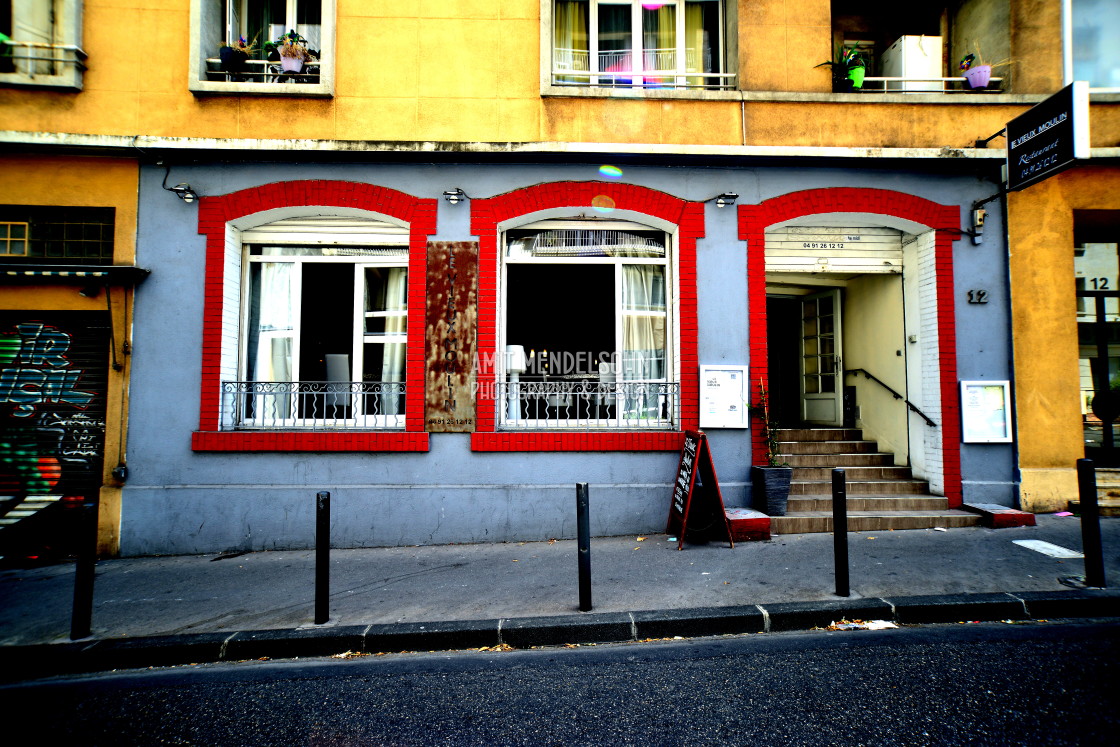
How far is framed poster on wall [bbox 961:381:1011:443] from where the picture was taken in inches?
281

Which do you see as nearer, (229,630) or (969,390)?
(229,630)

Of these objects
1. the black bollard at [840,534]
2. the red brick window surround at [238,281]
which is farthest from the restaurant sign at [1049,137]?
the red brick window surround at [238,281]

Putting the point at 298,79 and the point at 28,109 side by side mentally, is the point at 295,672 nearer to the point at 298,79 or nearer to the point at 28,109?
the point at 298,79

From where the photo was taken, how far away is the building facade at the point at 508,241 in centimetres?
676

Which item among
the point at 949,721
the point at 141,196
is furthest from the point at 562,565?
the point at 141,196

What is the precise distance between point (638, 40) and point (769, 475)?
584 centimetres

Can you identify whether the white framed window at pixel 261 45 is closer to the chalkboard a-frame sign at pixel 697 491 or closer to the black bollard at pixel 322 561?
the black bollard at pixel 322 561

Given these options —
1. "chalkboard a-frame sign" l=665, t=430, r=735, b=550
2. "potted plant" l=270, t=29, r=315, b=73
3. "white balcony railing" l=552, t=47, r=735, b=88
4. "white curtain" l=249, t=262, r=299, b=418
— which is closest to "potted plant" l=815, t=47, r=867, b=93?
"white balcony railing" l=552, t=47, r=735, b=88

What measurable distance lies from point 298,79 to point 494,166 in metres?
2.80

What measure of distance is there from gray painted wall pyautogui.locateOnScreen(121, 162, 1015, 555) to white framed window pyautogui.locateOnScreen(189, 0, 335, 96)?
3.19ft

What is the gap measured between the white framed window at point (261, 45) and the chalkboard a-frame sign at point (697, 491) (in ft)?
19.8

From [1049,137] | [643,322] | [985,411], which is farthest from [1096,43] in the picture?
[643,322]

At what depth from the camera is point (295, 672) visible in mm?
3900

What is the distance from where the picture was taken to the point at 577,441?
688 cm
